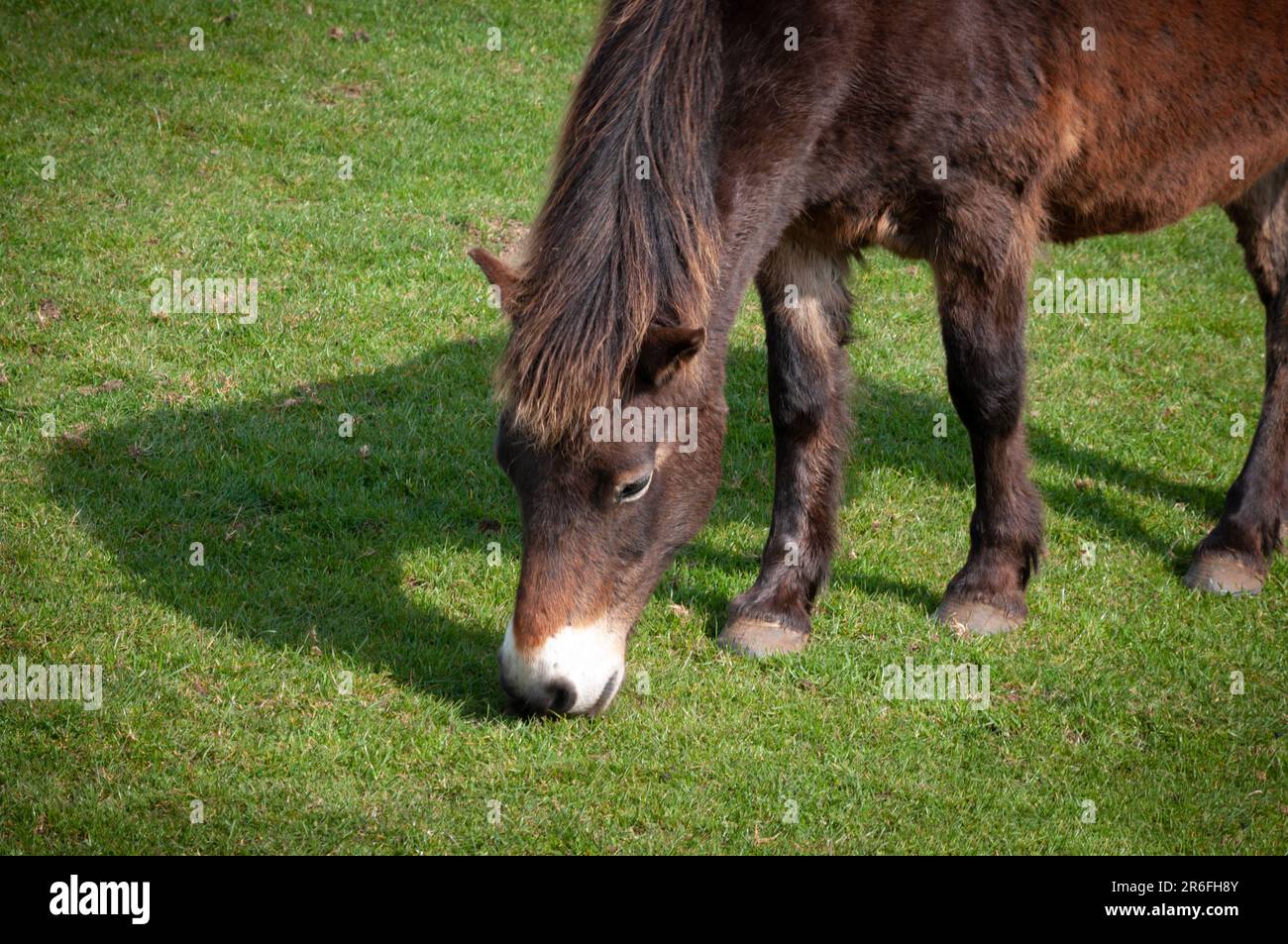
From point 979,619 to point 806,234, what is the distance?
73.1 inches

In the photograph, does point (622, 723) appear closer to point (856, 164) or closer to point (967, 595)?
point (967, 595)

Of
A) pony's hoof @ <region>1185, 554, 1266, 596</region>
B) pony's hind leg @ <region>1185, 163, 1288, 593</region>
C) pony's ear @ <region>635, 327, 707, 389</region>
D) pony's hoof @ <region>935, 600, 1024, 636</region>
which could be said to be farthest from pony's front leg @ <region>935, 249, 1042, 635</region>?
pony's ear @ <region>635, 327, 707, 389</region>

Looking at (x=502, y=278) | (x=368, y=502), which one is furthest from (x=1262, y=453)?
(x=368, y=502)

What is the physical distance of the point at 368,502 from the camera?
606 cm

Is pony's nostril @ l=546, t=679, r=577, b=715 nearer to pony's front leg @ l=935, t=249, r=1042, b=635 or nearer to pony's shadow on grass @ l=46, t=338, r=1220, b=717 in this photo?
pony's shadow on grass @ l=46, t=338, r=1220, b=717

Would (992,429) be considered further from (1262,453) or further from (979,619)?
(1262,453)

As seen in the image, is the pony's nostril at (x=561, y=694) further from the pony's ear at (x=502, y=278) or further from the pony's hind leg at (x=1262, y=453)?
the pony's hind leg at (x=1262, y=453)

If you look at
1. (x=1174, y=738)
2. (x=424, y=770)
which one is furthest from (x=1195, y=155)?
(x=424, y=770)

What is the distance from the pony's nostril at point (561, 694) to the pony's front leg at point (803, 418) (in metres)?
1.38

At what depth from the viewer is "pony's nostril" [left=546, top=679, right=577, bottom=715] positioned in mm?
4004

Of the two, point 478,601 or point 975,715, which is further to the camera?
point 478,601

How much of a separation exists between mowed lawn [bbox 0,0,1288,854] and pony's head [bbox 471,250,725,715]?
20.5 inches

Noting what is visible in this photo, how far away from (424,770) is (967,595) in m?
2.55

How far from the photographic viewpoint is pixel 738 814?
4246 mm
